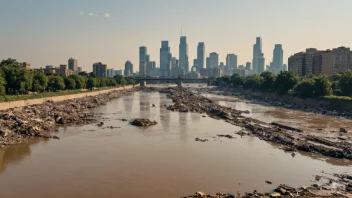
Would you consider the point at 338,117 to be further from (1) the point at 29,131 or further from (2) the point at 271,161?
(1) the point at 29,131

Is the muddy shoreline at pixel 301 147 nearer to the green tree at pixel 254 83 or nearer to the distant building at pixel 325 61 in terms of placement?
the green tree at pixel 254 83

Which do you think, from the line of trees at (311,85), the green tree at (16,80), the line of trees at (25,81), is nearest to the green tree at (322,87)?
the line of trees at (311,85)

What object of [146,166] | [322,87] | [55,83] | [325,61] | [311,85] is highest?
[325,61]

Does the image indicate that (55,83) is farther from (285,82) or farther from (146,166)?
(146,166)

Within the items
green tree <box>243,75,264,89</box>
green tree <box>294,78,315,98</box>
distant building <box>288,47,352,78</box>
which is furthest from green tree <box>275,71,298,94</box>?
distant building <box>288,47,352,78</box>

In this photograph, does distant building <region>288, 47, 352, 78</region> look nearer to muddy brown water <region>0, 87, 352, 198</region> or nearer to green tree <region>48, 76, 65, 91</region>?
green tree <region>48, 76, 65, 91</region>

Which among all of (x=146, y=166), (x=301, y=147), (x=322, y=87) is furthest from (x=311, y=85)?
(x=146, y=166)
